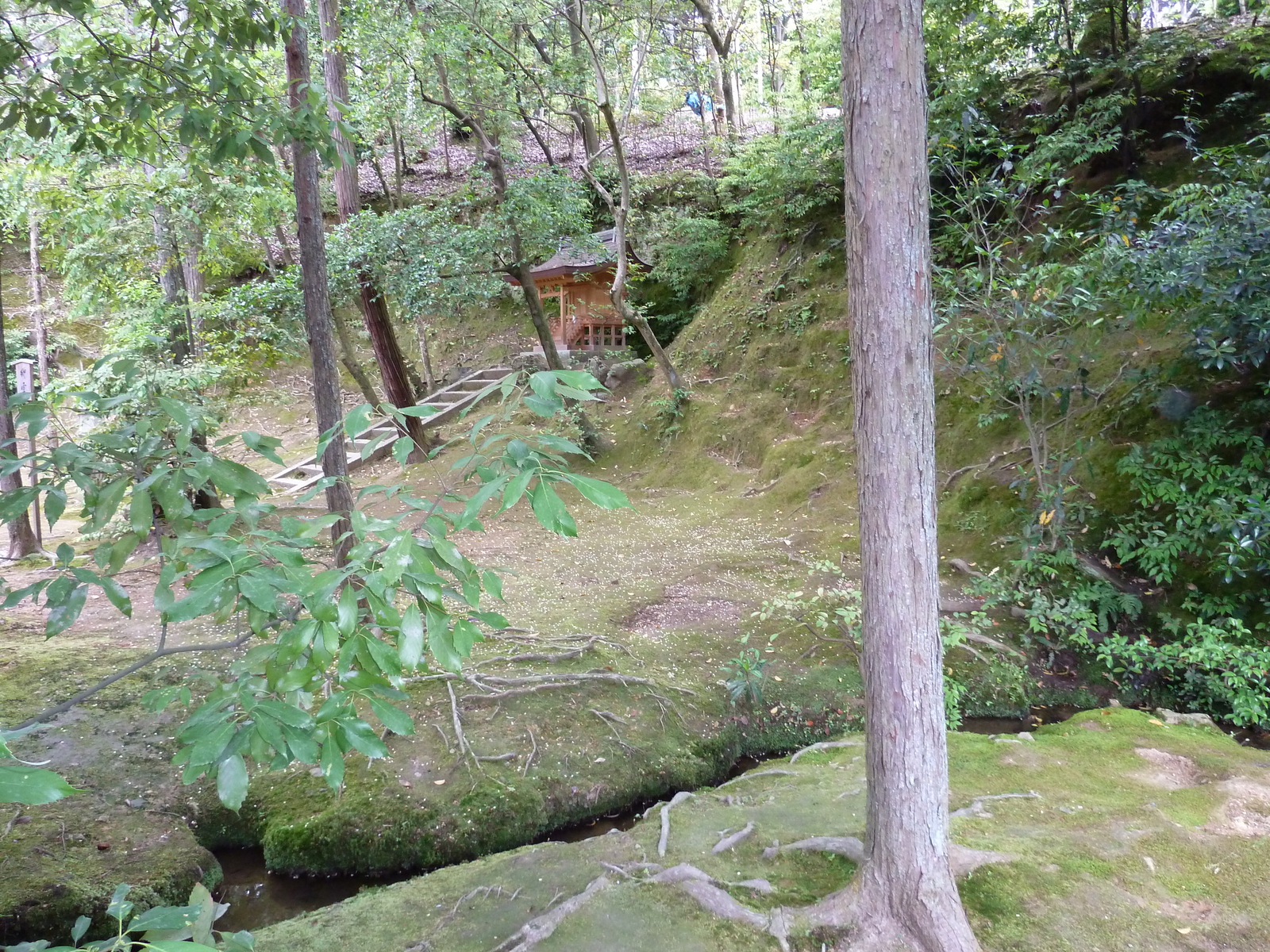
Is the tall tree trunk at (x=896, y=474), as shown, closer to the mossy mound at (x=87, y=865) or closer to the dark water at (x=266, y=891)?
the dark water at (x=266, y=891)

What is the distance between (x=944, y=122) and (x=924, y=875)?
7.48m

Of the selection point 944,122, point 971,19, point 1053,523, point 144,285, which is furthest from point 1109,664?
Answer: point 144,285

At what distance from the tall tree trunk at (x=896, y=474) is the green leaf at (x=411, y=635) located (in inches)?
66.2

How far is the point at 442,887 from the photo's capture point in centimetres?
350

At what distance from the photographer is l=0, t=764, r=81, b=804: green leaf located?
0.78 meters

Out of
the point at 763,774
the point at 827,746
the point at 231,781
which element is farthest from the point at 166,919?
the point at 827,746

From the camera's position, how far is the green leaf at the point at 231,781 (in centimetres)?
120

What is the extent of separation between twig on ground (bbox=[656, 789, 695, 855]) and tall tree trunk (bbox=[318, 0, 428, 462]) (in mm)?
4605

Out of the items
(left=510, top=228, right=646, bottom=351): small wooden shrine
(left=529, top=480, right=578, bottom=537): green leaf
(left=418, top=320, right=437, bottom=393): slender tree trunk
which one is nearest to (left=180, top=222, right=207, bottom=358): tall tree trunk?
(left=418, top=320, right=437, bottom=393): slender tree trunk

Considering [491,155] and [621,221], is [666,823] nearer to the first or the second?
[621,221]

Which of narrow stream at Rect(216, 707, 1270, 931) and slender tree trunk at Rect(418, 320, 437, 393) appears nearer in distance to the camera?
narrow stream at Rect(216, 707, 1270, 931)

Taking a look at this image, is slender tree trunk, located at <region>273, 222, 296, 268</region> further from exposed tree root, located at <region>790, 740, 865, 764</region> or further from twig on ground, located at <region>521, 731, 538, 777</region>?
exposed tree root, located at <region>790, 740, 865, 764</region>

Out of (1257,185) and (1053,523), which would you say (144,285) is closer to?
(1053,523)

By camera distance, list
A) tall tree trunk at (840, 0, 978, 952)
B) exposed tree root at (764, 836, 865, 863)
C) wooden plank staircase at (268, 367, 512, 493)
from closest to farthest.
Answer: tall tree trunk at (840, 0, 978, 952), exposed tree root at (764, 836, 865, 863), wooden plank staircase at (268, 367, 512, 493)
